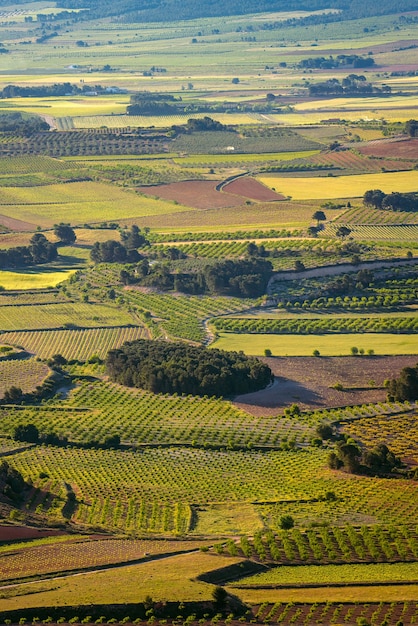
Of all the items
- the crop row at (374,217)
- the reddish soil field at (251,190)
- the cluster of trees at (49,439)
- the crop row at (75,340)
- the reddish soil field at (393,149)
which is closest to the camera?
the cluster of trees at (49,439)

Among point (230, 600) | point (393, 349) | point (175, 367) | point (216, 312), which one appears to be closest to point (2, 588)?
point (230, 600)

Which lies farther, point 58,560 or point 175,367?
point 175,367

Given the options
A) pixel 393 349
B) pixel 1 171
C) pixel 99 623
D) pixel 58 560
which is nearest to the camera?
pixel 99 623

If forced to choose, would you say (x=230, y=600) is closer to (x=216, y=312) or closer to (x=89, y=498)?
(x=89, y=498)

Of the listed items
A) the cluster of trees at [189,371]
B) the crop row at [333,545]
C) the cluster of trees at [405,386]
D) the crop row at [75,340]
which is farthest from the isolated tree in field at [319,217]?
the crop row at [333,545]

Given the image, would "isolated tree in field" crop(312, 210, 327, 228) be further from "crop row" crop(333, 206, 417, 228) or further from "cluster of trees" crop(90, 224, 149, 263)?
"cluster of trees" crop(90, 224, 149, 263)

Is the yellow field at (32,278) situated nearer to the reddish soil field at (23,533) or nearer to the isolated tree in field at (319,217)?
the isolated tree in field at (319,217)

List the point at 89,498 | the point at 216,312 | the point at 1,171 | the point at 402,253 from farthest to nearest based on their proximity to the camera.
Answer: the point at 1,171 < the point at 402,253 < the point at 216,312 < the point at 89,498
